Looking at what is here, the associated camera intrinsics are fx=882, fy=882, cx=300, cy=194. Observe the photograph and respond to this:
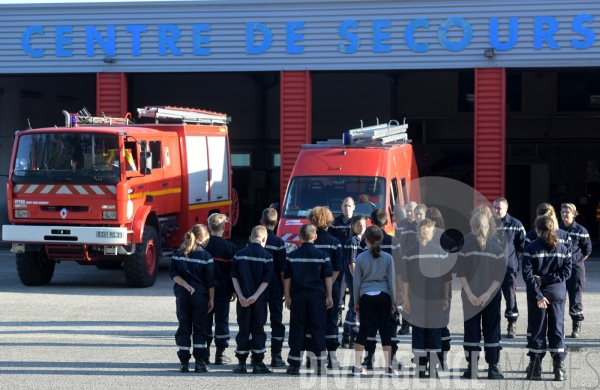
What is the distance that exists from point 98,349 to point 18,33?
13584 mm

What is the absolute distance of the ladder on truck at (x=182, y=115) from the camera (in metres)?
17.0

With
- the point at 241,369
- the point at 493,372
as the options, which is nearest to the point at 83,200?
the point at 241,369

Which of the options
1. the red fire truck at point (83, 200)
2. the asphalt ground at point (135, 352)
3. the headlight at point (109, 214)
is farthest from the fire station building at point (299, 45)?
the asphalt ground at point (135, 352)

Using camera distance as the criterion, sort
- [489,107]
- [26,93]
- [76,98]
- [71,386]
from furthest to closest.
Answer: [76,98], [26,93], [489,107], [71,386]

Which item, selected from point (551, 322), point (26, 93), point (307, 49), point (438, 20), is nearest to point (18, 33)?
point (26, 93)

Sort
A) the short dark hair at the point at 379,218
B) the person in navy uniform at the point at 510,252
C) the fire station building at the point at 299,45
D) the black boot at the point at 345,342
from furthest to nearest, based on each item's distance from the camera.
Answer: the fire station building at the point at 299,45
the person in navy uniform at the point at 510,252
the black boot at the point at 345,342
the short dark hair at the point at 379,218

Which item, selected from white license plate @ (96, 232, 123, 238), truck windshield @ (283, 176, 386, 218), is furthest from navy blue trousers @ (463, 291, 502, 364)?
white license plate @ (96, 232, 123, 238)

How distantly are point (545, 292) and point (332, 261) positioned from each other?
225 centimetres

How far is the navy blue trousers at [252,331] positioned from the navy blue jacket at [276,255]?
363 millimetres

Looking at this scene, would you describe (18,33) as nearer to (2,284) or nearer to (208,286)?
(2,284)

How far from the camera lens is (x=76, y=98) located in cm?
3036

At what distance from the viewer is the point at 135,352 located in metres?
10.1

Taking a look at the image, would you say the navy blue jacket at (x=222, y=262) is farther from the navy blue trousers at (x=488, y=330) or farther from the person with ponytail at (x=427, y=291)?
the navy blue trousers at (x=488, y=330)

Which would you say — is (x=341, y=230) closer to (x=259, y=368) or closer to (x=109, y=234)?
(x=259, y=368)
